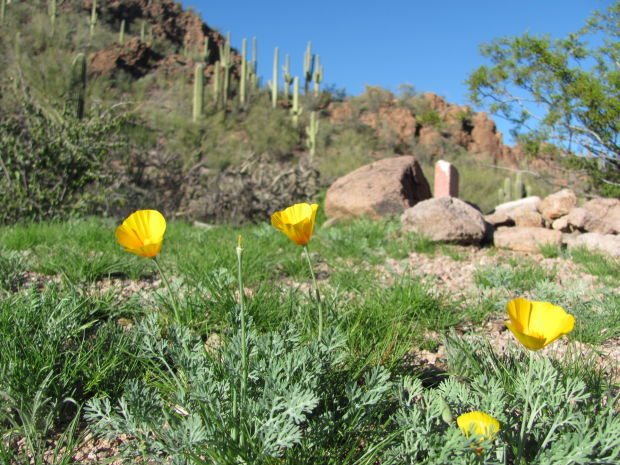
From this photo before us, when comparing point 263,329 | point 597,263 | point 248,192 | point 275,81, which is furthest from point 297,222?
point 275,81

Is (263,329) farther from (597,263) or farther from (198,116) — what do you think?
(198,116)

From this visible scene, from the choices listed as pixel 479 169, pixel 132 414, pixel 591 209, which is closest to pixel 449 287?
pixel 132 414

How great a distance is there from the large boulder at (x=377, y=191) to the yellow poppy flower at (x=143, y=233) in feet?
18.0

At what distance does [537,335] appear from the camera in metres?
1.20

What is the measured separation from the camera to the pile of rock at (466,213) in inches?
202

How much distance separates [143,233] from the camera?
138 centimetres

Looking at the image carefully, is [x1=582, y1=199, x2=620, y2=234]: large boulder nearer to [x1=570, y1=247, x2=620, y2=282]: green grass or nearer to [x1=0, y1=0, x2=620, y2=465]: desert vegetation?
[x1=570, y1=247, x2=620, y2=282]: green grass

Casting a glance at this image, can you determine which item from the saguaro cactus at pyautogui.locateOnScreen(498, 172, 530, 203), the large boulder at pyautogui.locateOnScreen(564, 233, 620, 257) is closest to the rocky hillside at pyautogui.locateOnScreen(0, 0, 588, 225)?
the saguaro cactus at pyautogui.locateOnScreen(498, 172, 530, 203)

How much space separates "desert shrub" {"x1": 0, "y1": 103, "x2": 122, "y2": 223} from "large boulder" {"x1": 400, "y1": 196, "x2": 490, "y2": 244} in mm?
4084

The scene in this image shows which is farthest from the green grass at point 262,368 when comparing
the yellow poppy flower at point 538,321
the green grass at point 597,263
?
the green grass at point 597,263

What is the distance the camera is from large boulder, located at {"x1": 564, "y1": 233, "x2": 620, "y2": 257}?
15.4 feet

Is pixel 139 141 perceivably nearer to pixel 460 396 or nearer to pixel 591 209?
pixel 591 209

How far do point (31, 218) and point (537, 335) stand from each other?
A: 5866 millimetres

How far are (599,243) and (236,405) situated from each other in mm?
4917
